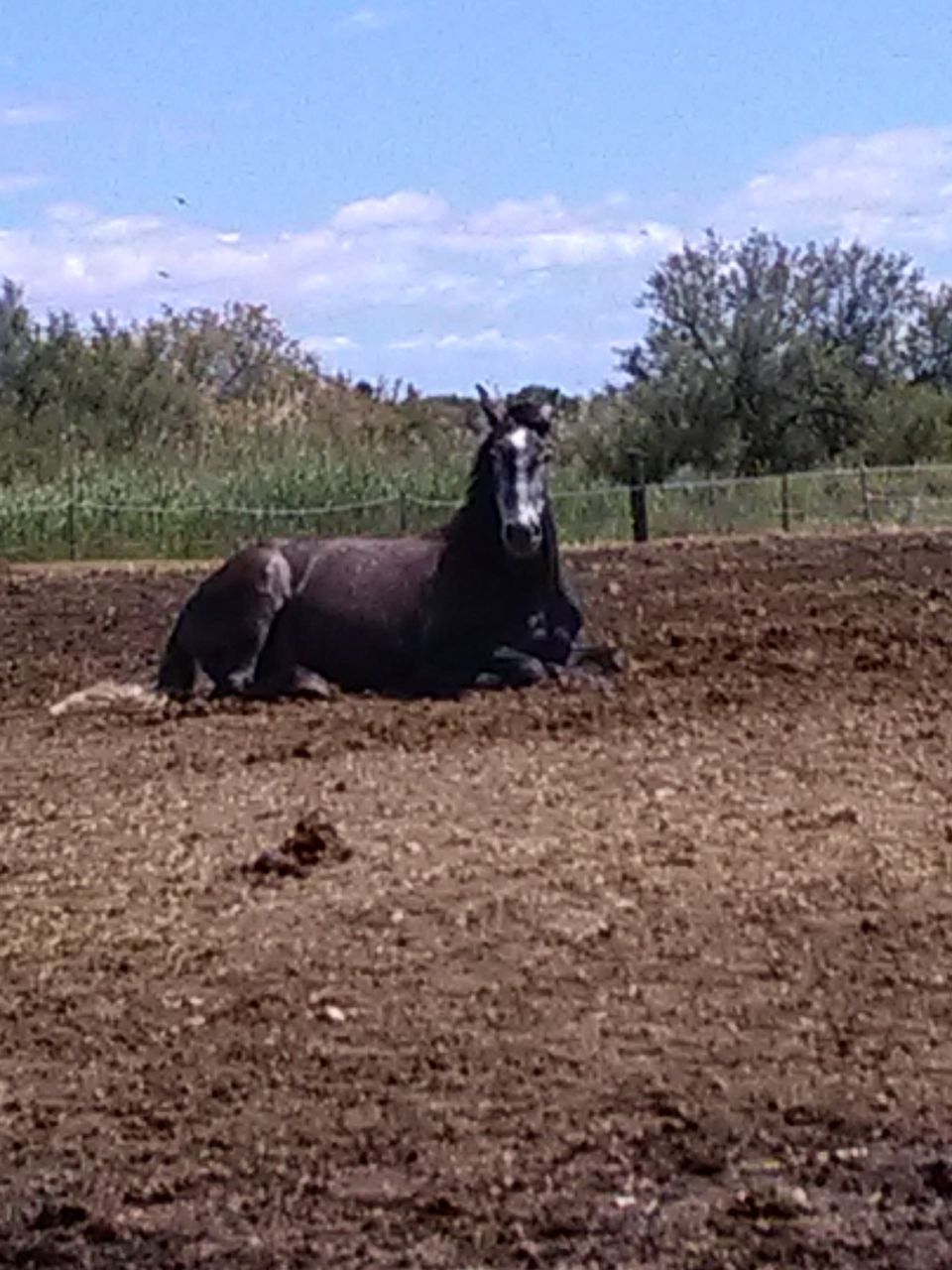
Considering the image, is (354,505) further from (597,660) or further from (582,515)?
(597,660)

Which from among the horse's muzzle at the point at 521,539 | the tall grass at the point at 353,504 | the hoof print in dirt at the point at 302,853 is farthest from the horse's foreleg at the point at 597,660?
the tall grass at the point at 353,504

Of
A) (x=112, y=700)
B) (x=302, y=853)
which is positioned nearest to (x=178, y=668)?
(x=112, y=700)

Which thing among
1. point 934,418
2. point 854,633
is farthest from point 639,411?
point 854,633

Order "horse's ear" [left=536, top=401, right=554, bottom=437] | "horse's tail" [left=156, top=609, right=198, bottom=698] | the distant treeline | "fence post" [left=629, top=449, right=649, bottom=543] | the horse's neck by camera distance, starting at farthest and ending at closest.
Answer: the distant treeline < "fence post" [left=629, top=449, right=649, bottom=543] < "horse's tail" [left=156, top=609, right=198, bottom=698] < the horse's neck < "horse's ear" [left=536, top=401, right=554, bottom=437]

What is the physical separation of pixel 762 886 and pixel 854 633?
25.3 feet

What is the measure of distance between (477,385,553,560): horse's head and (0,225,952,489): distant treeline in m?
24.1

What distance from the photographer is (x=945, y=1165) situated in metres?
5.45

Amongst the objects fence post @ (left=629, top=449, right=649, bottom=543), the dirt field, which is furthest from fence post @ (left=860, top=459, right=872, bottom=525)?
the dirt field

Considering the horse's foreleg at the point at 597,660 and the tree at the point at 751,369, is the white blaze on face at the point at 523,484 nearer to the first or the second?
the horse's foreleg at the point at 597,660

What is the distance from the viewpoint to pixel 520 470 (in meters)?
14.4

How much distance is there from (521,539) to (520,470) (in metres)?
0.37

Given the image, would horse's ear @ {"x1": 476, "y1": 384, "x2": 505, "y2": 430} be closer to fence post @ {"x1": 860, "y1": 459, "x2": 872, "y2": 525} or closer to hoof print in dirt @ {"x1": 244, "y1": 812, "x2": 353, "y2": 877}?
hoof print in dirt @ {"x1": 244, "y1": 812, "x2": 353, "y2": 877}

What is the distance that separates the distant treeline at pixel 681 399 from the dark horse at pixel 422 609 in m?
23.5

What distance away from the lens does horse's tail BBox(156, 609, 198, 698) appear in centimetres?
1523
